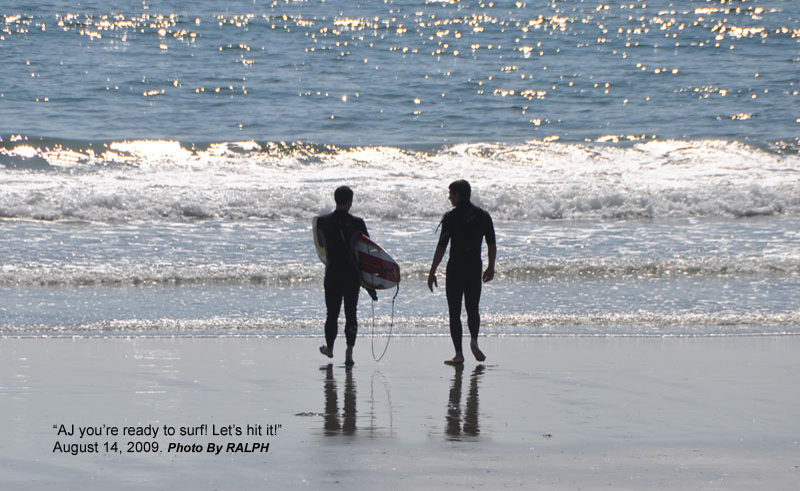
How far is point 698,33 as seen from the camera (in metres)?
35.5

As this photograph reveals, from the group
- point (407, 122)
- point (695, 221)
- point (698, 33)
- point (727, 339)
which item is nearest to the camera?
point (727, 339)

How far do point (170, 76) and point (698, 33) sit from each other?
1765 centimetres

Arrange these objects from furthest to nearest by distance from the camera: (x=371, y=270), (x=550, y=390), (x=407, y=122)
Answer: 1. (x=407, y=122)
2. (x=371, y=270)
3. (x=550, y=390)

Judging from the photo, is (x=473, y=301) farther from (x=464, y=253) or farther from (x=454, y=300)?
(x=464, y=253)

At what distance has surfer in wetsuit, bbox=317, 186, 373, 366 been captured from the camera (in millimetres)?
7680

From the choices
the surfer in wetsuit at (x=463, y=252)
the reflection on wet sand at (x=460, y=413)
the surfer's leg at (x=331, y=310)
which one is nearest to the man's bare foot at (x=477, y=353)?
the surfer in wetsuit at (x=463, y=252)

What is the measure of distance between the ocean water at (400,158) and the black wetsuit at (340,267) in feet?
4.91

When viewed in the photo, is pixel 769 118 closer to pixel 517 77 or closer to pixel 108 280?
pixel 517 77

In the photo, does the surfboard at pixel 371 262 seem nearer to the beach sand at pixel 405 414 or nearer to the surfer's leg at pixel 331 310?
the surfer's leg at pixel 331 310

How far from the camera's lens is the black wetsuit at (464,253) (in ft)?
25.7

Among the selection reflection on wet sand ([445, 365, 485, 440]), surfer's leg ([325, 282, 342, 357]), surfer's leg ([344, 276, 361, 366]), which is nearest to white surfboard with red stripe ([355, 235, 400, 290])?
surfer's leg ([344, 276, 361, 366])

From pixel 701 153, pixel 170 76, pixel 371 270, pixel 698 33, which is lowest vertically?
pixel 371 270

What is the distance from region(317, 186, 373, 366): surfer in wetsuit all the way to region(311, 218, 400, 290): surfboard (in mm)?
45

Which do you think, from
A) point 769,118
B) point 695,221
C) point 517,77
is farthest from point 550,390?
point 517,77
